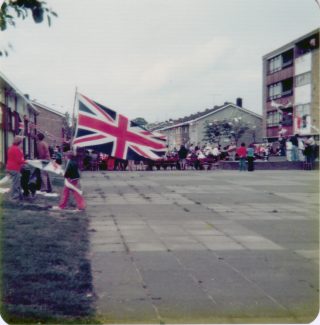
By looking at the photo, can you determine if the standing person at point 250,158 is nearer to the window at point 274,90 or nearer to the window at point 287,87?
the window at point 287,87

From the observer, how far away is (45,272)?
5953 millimetres

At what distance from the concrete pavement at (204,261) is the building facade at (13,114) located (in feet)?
6.66

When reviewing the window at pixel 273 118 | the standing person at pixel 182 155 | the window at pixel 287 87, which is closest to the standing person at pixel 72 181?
the standing person at pixel 182 155

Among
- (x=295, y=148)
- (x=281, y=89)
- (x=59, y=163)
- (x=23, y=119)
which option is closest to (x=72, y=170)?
(x=23, y=119)

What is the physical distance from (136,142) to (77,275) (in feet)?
9.07

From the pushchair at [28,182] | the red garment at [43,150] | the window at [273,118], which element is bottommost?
the pushchair at [28,182]

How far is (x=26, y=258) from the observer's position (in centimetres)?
648

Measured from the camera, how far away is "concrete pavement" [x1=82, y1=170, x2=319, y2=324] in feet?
15.9

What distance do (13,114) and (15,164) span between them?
3.44 meters

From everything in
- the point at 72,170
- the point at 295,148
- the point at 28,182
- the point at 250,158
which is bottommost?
the point at 28,182

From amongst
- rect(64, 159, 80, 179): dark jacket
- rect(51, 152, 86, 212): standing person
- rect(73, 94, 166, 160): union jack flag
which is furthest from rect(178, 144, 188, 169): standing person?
rect(73, 94, 166, 160): union jack flag

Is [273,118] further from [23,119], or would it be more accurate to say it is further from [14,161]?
[23,119]

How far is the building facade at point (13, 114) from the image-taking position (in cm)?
598

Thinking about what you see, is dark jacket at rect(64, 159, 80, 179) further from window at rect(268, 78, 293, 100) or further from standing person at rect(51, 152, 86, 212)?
window at rect(268, 78, 293, 100)
